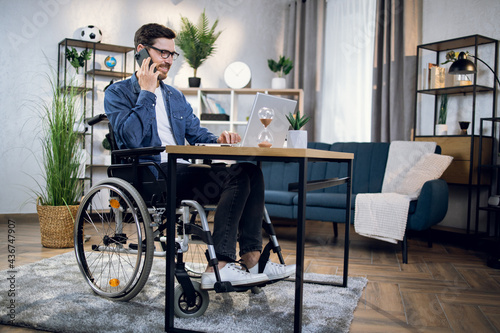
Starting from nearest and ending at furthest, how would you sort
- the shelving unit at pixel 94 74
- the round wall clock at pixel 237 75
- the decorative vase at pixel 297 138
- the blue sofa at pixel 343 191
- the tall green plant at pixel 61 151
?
the decorative vase at pixel 297 138 < the tall green plant at pixel 61 151 < the blue sofa at pixel 343 191 < the shelving unit at pixel 94 74 < the round wall clock at pixel 237 75

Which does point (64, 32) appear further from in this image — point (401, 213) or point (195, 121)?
point (401, 213)

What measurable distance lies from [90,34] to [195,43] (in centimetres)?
107

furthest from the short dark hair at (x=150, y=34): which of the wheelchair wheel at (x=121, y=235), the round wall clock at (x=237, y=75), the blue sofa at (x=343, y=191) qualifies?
the round wall clock at (x=237, y=75)

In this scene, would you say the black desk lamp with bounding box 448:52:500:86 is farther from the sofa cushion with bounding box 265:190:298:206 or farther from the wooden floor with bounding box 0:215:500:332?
the sofa cushion with bounding box 265:190:298:206

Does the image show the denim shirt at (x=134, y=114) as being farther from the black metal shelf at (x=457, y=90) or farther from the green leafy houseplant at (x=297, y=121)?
the black metal shelf at (x=457, y=90)

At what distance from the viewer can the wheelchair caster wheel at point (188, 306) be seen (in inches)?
64.3

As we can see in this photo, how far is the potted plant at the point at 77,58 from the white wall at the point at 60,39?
0.22 m

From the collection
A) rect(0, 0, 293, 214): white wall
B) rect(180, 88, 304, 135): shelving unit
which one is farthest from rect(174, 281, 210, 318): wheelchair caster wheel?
rect(0, 0, 293, 214): white wall

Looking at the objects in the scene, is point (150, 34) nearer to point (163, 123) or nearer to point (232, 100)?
point (163, 123)

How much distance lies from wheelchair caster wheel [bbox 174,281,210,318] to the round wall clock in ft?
11.7

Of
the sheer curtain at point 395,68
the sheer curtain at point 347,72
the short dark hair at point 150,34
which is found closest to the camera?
the short dark hair at point 150,34

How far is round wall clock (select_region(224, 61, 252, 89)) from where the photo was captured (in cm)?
497

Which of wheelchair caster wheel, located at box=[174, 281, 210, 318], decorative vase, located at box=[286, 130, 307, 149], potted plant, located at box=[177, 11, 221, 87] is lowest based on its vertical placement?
wheelchair caster wheel, located at box=[174, 281, 210, 318]

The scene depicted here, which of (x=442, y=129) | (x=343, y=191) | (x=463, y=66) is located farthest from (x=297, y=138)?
(x=442, y=129)
